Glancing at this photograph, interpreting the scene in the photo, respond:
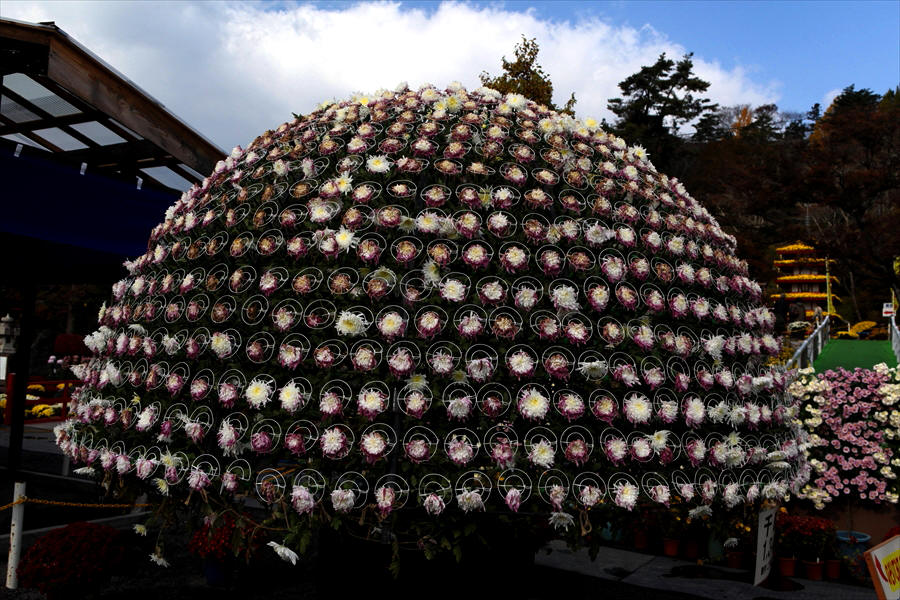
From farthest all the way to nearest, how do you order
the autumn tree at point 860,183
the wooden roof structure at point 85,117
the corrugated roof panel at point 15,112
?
1. the autumn tree at point 860,183
2. the corrugated roof panel at point 15,112
3. the wooden roof structure at point 85,117

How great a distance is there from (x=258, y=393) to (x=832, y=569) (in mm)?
9136

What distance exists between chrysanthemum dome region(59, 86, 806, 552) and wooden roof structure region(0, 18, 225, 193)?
367 cm

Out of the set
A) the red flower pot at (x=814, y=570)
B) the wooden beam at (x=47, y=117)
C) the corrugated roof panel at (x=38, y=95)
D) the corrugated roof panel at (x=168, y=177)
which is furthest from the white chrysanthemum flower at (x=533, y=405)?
the corrugated roof panel at (x=168, y=177)

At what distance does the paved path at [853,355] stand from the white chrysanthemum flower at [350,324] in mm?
15204

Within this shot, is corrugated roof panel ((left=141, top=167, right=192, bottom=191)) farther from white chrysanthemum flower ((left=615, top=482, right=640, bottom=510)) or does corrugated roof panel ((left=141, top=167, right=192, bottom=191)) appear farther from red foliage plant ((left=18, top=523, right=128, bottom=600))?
white chrysanthemum flower ((left=615, top=482, right=640, bottom=510))

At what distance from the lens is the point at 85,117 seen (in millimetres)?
8922

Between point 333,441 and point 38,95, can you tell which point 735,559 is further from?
point 38,95

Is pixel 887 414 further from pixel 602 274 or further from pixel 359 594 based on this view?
pixel 359 594

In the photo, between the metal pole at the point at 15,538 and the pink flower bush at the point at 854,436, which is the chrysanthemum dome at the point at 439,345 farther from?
the pink flower bush at the point at 854,436

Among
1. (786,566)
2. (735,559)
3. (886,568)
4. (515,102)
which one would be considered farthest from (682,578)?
(515,102)

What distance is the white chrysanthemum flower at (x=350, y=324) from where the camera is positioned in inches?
153

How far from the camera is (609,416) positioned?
3.92 metres

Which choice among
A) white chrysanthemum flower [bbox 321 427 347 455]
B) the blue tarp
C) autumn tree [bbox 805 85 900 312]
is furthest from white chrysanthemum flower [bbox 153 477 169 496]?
autumn tree [bbox 805 85 900 312]

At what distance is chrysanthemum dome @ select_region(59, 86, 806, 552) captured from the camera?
3.84 m
